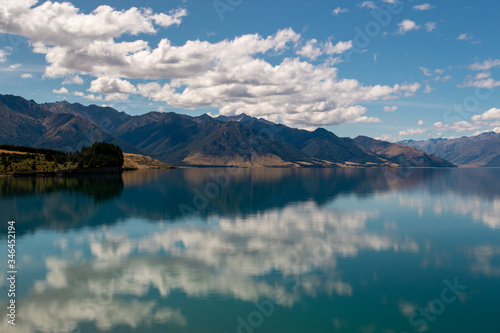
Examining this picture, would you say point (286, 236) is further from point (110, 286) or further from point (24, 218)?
point (24, 218)

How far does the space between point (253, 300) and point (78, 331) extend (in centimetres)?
1572

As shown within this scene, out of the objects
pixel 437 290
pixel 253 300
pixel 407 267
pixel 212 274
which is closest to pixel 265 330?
pixel 253 300

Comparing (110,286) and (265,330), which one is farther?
(110,286)

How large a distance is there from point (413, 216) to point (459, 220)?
10.5 meters

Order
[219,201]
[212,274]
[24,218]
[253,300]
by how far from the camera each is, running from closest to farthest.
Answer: [253,300] < [212,274] < [24,218] < [219,201]

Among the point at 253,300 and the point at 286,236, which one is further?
the point at 286,236

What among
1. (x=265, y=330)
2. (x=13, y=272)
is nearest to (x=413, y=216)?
(x=265, y=330)

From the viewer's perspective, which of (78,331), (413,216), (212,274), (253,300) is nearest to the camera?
(78,331)

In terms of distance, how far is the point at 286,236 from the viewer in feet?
202

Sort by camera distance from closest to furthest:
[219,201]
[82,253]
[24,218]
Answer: [82,253] < [24,218] < [219,201]

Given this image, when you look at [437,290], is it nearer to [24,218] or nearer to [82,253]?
[82,253]

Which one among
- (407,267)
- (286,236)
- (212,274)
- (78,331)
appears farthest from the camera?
(286,236)

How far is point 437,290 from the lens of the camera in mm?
36281

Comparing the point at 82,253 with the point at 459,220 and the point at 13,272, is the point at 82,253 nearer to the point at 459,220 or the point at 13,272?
the point at 13,272
